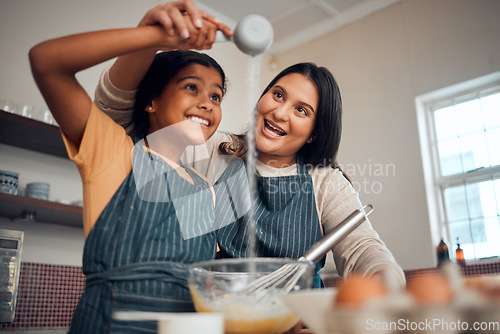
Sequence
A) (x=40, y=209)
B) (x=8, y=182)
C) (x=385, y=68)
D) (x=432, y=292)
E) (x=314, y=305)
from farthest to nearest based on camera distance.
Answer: (x=385, y=68) < (x=40, y=209) < (x=8, y=182) < (x=314, y=305) < (x=432, y=292)

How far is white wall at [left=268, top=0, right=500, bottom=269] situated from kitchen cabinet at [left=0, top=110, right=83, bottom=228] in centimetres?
231

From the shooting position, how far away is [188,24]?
838 millimetres

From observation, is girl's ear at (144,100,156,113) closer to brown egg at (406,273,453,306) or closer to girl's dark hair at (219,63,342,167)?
girl's dark hair at (219,63,342,167)

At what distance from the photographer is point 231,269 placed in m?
0.69

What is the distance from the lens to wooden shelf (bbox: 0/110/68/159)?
241cm

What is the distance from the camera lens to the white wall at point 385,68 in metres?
3.04

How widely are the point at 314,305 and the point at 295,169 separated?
2.86 feet

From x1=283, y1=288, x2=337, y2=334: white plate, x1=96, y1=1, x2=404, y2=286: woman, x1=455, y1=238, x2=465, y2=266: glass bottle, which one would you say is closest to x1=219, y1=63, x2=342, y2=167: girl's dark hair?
x1=96, y1=1, x2=404, y2=286: woman

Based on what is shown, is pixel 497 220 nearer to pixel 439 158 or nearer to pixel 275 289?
pixel 439 158

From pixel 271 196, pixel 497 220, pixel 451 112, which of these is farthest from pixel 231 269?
pixel 451 112

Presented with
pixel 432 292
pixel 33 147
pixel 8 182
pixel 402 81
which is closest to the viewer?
pixel 432 292

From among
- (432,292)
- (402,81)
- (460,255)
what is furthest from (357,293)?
(402,81)

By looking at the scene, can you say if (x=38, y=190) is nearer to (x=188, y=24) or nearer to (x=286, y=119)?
(x=286, y=119)

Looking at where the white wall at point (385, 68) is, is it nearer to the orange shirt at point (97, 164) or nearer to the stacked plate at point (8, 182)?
the stacked plate at point (8, 182)
